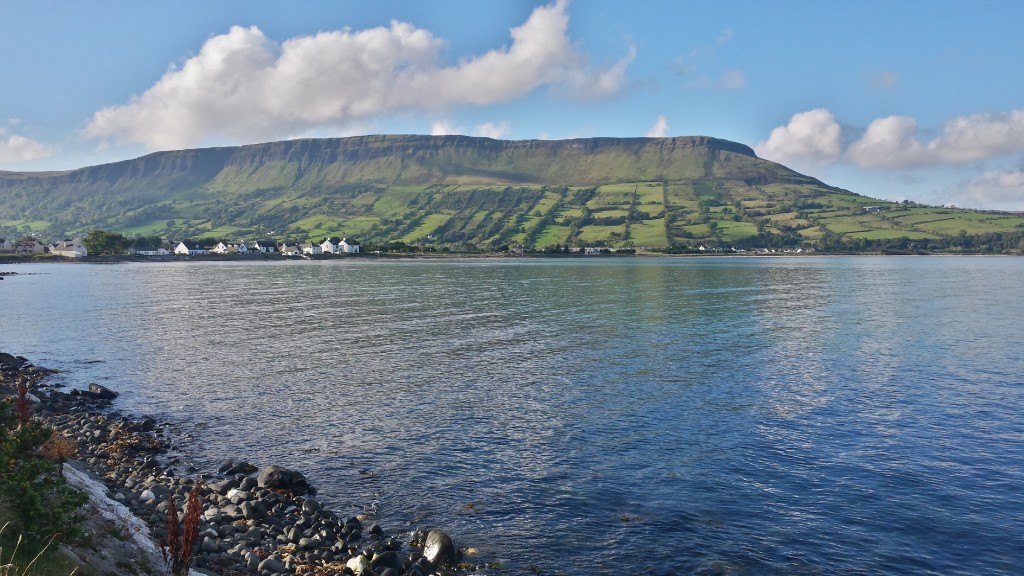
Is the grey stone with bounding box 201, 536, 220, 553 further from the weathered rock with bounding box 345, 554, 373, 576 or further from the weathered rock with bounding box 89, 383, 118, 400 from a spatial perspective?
the weathered rock with bounding box 89, 383, 118, 400

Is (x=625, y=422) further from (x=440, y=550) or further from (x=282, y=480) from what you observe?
(x=282, y=480)

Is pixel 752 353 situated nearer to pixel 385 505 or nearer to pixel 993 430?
pixel 993 430

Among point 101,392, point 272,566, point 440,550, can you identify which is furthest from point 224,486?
point 101,392

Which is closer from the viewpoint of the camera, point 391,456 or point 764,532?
point 764,532

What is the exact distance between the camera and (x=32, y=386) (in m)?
36.5

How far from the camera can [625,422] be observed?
97.8 ft

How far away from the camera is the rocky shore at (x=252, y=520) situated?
1670 cm

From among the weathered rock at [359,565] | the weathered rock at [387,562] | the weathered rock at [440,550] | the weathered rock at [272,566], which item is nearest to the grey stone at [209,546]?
the weathered rock at [272,566]

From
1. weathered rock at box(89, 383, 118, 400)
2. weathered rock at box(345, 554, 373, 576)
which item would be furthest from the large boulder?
weathered rock at box(89, 383, 118, 400)

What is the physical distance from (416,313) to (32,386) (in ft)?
131

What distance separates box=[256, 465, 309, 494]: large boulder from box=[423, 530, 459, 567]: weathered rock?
21.7ft

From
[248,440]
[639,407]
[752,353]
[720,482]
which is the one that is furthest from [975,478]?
[248,440]

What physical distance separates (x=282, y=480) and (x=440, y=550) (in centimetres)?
792

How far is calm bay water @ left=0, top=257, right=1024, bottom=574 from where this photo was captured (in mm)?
18781
